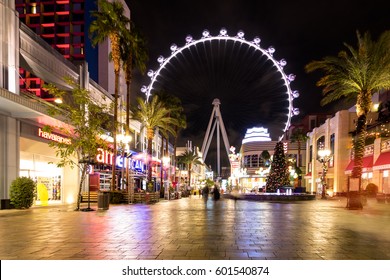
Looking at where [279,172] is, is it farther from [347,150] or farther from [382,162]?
[347,150]

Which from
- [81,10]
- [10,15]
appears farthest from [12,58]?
[81,10]

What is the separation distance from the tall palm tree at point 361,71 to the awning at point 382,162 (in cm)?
1421

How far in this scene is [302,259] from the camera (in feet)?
27.5

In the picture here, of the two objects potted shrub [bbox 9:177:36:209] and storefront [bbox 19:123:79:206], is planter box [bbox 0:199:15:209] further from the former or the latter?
storefront [bbox 19:123:79:206]

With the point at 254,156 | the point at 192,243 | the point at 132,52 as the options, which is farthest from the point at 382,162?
the point at 254,156

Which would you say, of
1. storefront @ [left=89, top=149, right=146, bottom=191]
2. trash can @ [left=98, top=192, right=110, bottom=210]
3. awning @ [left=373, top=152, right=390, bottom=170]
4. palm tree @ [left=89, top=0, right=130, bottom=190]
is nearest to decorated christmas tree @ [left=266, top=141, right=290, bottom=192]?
awning @ [left=373, top=152, right=390, bottom=170]

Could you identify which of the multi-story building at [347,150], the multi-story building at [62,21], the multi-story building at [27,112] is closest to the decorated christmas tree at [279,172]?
the multi-story building at [347,150]

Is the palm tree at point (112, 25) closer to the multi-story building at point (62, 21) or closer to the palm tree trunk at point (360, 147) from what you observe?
the palm tree trunk at point (360, 147)

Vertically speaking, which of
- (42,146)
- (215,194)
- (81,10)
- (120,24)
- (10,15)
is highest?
(81,10)

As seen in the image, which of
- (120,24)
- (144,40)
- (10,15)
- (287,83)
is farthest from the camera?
(287,83)

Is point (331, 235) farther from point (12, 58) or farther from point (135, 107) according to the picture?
point (135, 107)

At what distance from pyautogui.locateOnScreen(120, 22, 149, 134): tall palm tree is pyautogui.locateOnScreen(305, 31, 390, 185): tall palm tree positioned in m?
16.6

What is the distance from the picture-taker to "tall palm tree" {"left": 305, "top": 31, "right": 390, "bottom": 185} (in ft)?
84.4
